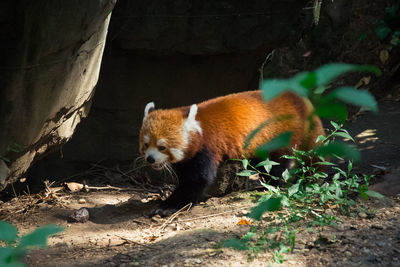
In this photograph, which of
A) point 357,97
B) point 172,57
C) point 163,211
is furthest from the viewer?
point 172,57

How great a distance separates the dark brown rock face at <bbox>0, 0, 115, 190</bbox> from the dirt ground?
0.65 metres

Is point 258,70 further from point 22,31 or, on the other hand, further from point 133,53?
point 22,31

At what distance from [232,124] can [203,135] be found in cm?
30

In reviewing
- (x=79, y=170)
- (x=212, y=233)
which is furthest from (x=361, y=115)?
(x=212, y=233)

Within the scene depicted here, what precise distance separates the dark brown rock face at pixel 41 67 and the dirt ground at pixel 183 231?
2.13 ft

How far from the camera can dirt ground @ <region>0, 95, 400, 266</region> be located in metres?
2.37

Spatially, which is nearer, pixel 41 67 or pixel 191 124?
pixel 41 67

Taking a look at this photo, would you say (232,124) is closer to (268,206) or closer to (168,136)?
(168,136)

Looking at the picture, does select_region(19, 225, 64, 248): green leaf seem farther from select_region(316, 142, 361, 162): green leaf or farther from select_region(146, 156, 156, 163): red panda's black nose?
select_region(146, 156, 156, 163): red panda's black nose

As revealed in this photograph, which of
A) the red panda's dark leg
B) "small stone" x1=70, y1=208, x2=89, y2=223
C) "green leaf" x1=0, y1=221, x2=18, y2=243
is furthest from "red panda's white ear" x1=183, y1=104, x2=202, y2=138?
"green leaf" x1=0, y1=221, x2=18, y2=243

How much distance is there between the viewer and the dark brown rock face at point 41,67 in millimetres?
2711

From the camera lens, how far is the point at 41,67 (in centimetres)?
293

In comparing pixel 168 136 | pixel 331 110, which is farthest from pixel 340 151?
pixel 168 136

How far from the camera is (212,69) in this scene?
17.3ft
